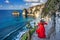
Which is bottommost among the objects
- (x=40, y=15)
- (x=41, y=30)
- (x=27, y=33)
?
(x=27, y=33)

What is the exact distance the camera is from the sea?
4109 mm

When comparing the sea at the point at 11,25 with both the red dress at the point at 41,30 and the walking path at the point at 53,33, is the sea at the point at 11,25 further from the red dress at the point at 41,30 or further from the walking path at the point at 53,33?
the red dress at the point at 41,30

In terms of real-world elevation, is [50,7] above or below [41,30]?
above

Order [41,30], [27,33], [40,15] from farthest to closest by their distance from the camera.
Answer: [40,15], [27,33], [41,30]

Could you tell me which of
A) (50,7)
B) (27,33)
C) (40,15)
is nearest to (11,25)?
(27,33)

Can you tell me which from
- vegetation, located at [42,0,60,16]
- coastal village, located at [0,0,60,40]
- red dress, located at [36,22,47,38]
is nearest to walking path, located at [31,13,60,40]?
coastal village, located at [0,0,60,40]

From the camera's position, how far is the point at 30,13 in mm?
4355

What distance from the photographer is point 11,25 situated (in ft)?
13.9

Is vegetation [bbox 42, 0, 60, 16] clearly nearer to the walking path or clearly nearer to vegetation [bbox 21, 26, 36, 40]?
the walking path

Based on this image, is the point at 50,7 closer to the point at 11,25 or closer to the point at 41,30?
the point at 41,30

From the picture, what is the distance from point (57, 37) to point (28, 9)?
119 cm

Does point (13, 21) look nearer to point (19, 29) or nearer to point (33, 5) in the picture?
point (19, 29)

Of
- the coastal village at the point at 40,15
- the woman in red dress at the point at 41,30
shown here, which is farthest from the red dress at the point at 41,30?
the coastal village at the point at 40,15

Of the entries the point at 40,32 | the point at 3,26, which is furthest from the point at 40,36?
the point at 3,26
